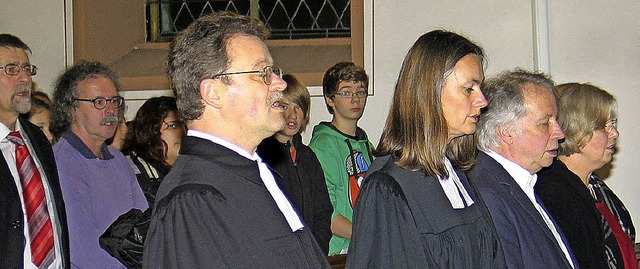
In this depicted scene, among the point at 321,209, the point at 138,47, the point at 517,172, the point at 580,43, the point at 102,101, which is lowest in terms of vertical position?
the point at 321,209

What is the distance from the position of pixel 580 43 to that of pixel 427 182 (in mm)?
4994

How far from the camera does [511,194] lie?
3.63 meters

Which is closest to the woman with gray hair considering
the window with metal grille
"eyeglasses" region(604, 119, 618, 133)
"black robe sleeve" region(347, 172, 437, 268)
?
"eyeglasses" region(604, 119, 618, 133)

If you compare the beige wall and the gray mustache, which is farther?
the beige wall

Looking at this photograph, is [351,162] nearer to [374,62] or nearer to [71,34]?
[374,62]

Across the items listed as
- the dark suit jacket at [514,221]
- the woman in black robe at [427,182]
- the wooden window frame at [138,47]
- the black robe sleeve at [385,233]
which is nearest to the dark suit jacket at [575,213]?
the dark suit jacket at [514,221]

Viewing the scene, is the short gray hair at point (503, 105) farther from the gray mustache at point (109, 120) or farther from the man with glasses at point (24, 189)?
the gray mustache at point (109, 120)

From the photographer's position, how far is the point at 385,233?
2861 mm

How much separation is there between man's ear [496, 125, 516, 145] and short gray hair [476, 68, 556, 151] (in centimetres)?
1

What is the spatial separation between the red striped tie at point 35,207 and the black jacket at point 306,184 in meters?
1.21

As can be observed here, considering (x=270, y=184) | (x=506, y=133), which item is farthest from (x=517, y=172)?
(x=270, y=184)

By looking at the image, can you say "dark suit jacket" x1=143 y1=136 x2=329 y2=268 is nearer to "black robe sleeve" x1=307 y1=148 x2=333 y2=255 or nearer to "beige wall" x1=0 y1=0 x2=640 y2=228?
"black robe sleeve" x1=307 y1=148 x2=333 y2=255

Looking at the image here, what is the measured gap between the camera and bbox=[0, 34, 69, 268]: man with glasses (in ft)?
12.7

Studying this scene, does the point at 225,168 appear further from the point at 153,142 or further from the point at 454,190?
the point at 153,142
